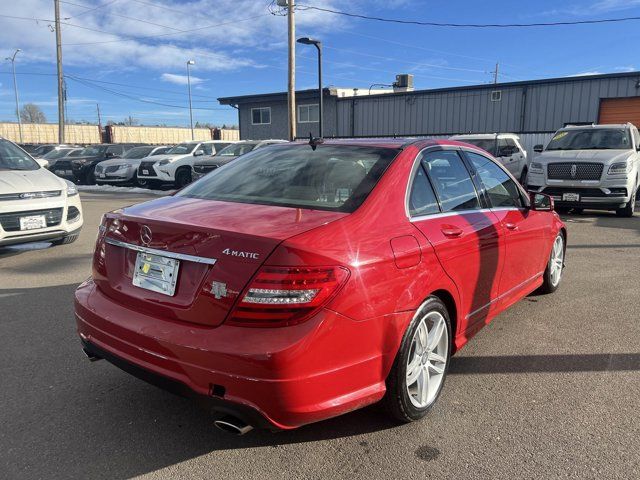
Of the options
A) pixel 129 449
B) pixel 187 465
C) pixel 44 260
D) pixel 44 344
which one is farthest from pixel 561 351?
pixel 44 260

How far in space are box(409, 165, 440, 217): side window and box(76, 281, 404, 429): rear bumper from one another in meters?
0.70

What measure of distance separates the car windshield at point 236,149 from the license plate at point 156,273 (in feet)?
45.8

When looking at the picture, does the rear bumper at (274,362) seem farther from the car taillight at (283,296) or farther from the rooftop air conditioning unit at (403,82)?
the rooftop air conditioning unit at (403,82)

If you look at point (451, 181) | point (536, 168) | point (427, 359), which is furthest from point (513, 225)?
point (536, 168)

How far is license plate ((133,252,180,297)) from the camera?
96.0 inches

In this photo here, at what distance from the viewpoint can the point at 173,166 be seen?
Answer: 1670cm

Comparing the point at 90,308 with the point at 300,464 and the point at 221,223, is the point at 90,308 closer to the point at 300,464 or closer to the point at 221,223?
the point at 221,223

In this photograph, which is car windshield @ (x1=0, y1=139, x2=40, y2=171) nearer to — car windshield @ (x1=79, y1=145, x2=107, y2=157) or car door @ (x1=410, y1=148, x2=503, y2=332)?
car door @ (x1=410, y1=148, x2=503, y2=332)

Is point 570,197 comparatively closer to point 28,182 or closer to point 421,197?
point 421,197

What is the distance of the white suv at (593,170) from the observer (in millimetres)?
10469

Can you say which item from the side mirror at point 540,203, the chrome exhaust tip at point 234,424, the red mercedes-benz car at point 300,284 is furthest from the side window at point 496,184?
the chrome exhaust tip at point 234,424

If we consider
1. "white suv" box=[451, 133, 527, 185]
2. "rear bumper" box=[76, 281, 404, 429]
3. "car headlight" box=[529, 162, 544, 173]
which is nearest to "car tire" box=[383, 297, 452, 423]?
"rear bumper" box=[76, 281, 404, 429]

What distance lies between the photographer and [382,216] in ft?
8.70

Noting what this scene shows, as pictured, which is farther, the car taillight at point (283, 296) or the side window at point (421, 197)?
the side window at point (421, 197)
